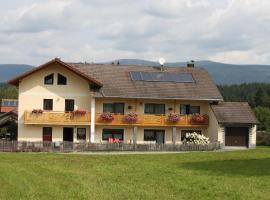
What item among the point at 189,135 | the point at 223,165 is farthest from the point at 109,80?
the point at 223,165

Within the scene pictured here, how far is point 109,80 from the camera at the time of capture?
2147 inches

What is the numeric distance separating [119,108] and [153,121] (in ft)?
10.4

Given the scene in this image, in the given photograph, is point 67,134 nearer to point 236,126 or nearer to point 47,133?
point 47,133

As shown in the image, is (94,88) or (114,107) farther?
(114,107)

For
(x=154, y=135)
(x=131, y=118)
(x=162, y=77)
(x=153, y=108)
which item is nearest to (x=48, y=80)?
(x=131, y=118)

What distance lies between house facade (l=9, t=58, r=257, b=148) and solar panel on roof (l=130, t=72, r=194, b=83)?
0.09m

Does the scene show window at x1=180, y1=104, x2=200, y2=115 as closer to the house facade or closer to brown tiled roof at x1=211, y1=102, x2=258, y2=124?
the house facade

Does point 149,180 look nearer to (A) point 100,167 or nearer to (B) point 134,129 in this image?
(A) point 100,167

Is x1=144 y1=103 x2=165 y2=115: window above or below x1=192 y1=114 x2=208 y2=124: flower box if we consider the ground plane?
above

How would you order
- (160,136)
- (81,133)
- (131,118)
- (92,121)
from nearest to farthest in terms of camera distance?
(92,121) < (131,118) < (81,133) < (160,136)

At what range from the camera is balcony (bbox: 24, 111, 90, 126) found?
5159 centimetres

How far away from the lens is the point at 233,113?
54.9 meters

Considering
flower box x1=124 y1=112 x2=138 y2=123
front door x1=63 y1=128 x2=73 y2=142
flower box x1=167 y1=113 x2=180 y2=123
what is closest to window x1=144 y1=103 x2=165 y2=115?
flower box x1=167 y1=113 x2=180 y2=123

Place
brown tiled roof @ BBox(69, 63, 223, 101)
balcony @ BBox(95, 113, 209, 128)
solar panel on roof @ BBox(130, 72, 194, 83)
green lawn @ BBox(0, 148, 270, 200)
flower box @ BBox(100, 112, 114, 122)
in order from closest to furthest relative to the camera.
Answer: green lawn @ BBox(0, 148, 270, 200), flower box @ BBox(100, 112, 114, 122), balcony @ BBox(95, 113, 209, 128), brown tiled roof @ BBox(69, 63, 223, 101), solar panel on roof @ BBox(130, 72, 194, 83)
